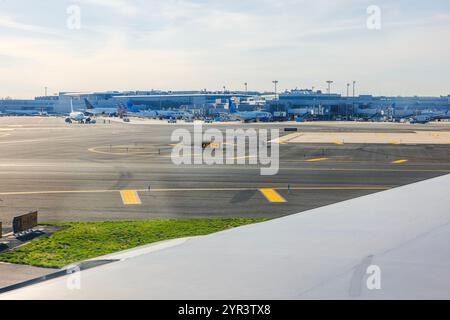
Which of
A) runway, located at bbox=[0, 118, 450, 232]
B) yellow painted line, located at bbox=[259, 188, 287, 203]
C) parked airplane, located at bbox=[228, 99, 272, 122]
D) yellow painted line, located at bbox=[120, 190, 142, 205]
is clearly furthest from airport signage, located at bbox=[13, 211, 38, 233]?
parked airplane, located at bbox=[228, 99, 272, 122]

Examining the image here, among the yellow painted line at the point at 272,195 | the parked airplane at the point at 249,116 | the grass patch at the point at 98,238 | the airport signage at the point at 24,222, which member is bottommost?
the yellow painted line at the point at 272,195

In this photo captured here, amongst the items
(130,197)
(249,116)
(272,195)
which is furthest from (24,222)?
(249,116)

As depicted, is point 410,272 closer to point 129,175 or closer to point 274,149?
point 129,175

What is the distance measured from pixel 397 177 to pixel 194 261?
1557 inches

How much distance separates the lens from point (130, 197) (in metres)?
32.6

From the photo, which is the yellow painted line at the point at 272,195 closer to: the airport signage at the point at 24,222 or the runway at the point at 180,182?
the runway at the point at 180,182

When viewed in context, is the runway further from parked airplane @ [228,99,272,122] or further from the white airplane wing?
parked airplane @ [228,99,272,122]

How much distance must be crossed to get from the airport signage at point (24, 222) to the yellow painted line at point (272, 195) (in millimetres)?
13980

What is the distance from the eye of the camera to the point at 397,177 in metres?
42.3

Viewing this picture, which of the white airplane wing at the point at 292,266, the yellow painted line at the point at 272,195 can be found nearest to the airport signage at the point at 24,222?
the yellow painted line at the point at 272,195

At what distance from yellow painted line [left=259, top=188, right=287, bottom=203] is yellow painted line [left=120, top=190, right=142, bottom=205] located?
26.0ft

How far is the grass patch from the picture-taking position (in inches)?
758

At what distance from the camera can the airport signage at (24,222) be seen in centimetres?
2259
